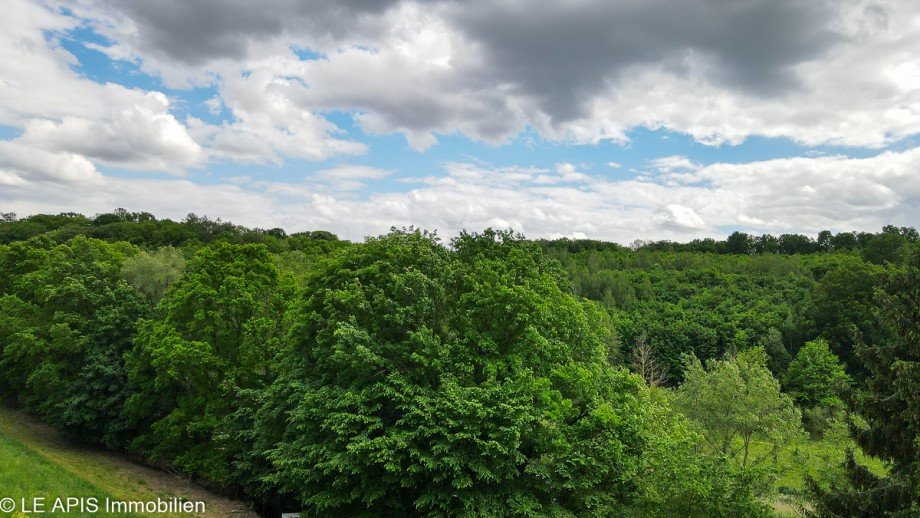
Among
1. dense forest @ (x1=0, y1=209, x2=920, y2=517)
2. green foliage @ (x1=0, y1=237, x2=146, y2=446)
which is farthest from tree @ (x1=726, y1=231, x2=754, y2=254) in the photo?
green foliage @ (x1=0, y1=237, x2=146, y2=446)

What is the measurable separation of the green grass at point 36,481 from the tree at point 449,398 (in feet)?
23.1

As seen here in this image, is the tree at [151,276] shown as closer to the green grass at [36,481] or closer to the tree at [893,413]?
the green grass at [36,481]

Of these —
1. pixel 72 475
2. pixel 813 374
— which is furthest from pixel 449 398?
pixel 813 374

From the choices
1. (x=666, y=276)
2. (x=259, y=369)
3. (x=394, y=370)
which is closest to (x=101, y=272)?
(x=259, y=369)

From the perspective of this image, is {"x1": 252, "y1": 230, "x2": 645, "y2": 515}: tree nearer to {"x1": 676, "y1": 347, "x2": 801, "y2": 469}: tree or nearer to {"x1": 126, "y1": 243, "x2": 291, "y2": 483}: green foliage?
{"x1": 126, "y1": 243, "x2": 291, "y2": 483}: green foliage

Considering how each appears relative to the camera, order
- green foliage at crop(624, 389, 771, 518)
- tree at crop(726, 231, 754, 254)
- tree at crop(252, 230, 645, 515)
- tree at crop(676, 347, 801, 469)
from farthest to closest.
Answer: tree at crop(726, 231, 754, 254), tree at crop(676, 347, 801, 469), tree at crop(252, 230, 645, 515), green foliage at crop(624, 389, 771, 518)

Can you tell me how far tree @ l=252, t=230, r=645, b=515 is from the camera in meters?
17.7

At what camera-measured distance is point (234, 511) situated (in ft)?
86.8

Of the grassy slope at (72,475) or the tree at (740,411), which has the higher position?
the tree at (740,411)

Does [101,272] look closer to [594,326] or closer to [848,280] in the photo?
[594,326]

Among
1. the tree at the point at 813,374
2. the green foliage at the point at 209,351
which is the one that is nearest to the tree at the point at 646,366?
the tree at the point at 813,374

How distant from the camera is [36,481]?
67.3ft

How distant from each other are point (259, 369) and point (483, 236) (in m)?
13.6

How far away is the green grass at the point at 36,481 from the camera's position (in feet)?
62.2
